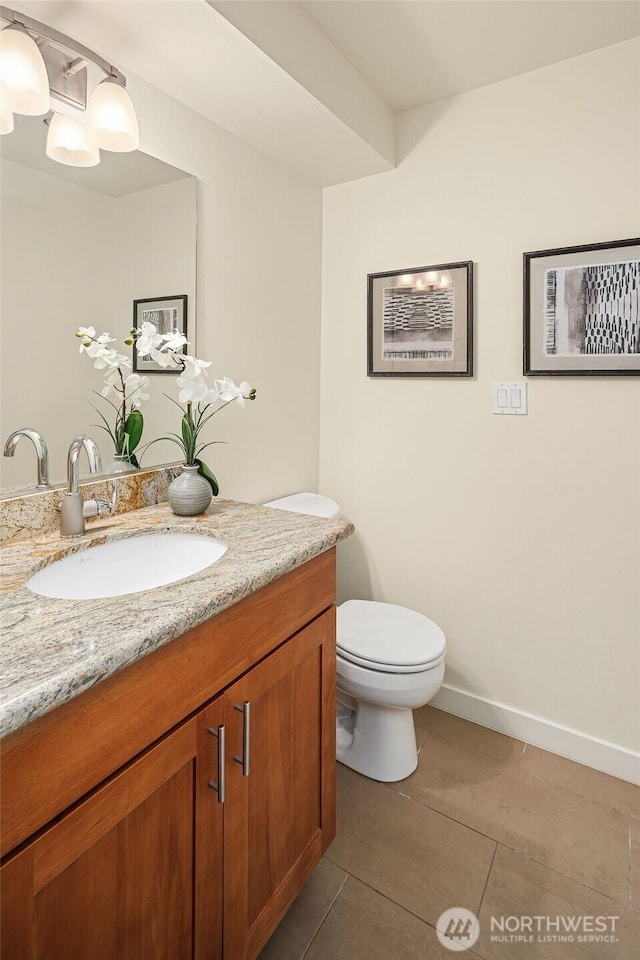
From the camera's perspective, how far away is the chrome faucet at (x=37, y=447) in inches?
46.7

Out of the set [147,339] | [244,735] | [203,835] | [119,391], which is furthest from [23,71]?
[203,835]

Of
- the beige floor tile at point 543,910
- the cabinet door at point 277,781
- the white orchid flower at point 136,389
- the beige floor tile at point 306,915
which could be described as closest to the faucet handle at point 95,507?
the white orchid flower at point 136,389

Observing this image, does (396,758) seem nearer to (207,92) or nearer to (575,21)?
(207,92)

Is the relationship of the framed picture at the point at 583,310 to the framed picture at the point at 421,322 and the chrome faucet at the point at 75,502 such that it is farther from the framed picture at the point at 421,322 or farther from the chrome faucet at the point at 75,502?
the chrome faucet at the point at 75,502

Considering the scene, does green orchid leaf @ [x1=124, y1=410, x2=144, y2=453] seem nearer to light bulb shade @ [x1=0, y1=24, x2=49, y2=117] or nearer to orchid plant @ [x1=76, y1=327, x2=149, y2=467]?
orchid plant @ [x1=76, y1=327, x2=149, y2=467]

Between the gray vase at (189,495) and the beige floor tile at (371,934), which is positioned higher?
the gray vase at (189,495)

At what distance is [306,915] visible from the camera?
1.30m

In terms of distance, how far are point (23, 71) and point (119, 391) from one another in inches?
28.2

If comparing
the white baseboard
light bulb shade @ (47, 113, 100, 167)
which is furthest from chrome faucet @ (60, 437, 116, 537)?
the white baseboard

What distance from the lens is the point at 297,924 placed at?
4.20ft

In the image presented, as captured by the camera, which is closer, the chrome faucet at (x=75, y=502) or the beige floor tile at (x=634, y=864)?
the chrome faucet at (x=75, y=502)

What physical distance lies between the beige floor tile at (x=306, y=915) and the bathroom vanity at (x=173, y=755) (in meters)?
0.15

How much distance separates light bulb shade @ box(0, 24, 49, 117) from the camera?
109 centimetres

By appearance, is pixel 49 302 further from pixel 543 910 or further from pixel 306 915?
pixel 543 910
